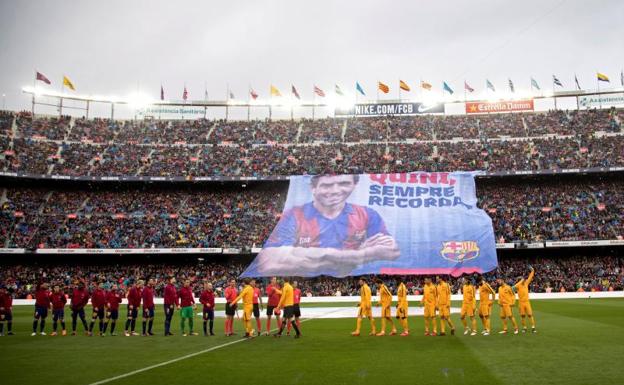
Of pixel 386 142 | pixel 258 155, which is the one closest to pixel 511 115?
pixel 386 142

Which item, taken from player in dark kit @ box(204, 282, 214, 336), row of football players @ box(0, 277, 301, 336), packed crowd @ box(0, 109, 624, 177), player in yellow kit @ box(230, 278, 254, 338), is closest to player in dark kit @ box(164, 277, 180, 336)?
row of football players @ box(0, 277, 301, 336)

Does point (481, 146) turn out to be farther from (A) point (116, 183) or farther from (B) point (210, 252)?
(A) point (116, 183)

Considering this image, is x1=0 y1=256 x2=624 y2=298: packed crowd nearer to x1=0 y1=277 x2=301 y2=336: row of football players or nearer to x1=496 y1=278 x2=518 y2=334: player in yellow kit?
x1=0 y1=277 x2=301 y2=336: row of football players

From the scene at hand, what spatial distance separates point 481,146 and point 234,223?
3076 cm

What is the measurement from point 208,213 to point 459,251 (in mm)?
27729

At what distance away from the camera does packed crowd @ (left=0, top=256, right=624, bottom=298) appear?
46.8 metres

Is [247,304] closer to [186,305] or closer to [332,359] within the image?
[186,305]

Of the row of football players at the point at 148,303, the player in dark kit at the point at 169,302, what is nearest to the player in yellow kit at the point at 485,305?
the row of football players at the point at 148,303

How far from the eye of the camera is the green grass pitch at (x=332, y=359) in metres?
10.3

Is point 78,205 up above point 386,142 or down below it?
below

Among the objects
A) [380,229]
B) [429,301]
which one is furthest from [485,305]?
[380,229]

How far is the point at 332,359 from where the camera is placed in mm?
12719

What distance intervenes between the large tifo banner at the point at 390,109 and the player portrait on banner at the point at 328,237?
17.9m

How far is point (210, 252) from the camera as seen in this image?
2040 inches
